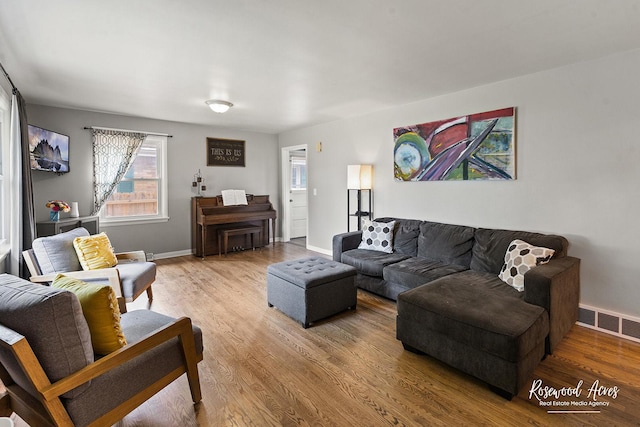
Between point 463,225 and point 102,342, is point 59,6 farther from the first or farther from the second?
point 463,225

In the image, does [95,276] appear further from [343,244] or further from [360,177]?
[360,177]

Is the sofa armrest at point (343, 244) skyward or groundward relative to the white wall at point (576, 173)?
groundward

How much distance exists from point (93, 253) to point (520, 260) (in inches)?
150

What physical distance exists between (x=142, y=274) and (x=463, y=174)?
3505 mm

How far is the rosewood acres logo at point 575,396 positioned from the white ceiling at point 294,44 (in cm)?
232

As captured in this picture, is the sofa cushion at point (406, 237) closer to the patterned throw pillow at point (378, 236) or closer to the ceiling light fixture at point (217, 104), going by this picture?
the patterned throw pillow at point (378, 236)

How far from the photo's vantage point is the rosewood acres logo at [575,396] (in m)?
1.84

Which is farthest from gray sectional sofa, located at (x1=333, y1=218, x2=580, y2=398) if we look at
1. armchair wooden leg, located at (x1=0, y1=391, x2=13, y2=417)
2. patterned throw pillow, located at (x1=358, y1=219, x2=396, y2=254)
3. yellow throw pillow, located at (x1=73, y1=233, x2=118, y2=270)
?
yellow throw pillow, located at (x1=73, y1=233, x2=118, y2=270)

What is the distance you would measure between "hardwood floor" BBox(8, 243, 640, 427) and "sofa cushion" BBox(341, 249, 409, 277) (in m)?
0.51

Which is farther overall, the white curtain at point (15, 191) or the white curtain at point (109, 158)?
the white curtain at point (109, 158)

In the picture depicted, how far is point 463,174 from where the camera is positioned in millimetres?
3684

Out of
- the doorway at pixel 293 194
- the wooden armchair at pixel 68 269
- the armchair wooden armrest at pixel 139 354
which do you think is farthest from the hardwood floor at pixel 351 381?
the doorway at pixel 293 194

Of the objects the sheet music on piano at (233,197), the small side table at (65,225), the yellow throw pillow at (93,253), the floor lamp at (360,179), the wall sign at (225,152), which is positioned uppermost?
the wall sign at (225,152)

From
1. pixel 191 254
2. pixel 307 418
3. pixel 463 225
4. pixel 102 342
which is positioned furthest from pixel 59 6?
pixel 191 254
